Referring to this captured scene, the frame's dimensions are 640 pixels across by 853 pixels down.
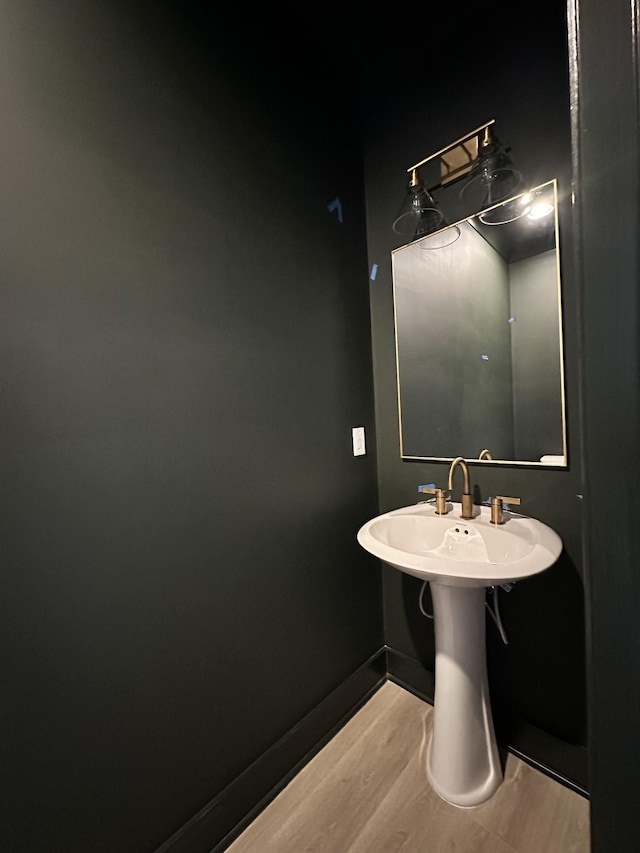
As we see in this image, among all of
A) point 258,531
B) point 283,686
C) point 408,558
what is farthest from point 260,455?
point 283,686

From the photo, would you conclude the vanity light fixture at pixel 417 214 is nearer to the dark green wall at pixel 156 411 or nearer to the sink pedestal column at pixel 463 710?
the dark green wall at pixel 156 411

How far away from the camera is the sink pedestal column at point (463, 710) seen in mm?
1138

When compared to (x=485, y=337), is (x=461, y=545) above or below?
below

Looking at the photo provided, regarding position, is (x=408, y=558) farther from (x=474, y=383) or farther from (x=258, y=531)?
(x=474, y=383)

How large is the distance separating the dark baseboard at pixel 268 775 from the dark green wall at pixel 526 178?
1.11 ft

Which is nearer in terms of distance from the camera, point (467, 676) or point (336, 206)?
point (467, 676)

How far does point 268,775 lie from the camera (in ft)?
3.86

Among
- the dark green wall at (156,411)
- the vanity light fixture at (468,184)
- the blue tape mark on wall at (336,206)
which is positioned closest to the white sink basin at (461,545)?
the dark green wall at (156,411)

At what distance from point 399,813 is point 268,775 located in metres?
0.44

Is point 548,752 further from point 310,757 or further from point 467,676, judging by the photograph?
point 310,757

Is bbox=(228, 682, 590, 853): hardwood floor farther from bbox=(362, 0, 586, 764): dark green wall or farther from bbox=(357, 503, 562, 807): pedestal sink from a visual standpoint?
bbox=(362, 0, 586, 764): dark green wall

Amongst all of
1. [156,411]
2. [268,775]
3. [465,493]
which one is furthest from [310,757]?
[156,411]

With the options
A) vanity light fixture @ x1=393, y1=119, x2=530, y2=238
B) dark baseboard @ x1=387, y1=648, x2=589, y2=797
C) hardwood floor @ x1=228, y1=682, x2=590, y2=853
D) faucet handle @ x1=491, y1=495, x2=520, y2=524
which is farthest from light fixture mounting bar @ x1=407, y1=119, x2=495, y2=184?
hardwood floor @ x1=228, y1=682, x2=590, y2=853

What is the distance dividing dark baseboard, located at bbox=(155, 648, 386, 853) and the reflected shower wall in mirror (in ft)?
3.49
